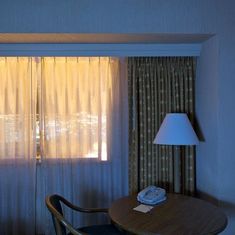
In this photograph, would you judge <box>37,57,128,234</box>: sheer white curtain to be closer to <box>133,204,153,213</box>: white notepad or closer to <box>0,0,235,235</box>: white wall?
<box>0,0,235,235</box>: white wall

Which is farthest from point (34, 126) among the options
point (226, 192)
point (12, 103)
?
point (226, 192)

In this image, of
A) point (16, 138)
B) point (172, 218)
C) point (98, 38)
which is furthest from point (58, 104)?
point (172, 218)

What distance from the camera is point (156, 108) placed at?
2691mm

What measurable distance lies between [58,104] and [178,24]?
1311 mm

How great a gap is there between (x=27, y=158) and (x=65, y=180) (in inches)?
16.6

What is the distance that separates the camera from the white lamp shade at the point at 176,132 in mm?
2324

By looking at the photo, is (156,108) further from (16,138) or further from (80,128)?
(16,138)

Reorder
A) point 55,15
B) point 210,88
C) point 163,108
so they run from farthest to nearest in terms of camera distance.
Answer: point 163,108 < point 210,88 < point 55,15

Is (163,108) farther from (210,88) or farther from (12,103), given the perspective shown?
(12,103)

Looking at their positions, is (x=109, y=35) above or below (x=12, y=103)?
above

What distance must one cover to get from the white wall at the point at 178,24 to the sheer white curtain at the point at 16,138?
2.03 ft

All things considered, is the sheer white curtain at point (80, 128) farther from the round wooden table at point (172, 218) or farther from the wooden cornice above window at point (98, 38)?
the round wooden table at point (172, 218)

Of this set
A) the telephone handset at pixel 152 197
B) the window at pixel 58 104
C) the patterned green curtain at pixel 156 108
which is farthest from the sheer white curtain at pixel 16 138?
the telephone handset at pixel 152 197

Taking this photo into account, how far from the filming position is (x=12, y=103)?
2738 mm
